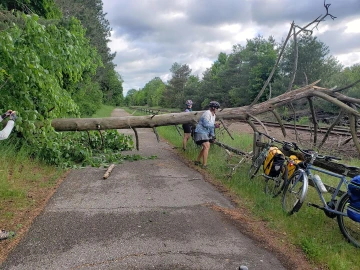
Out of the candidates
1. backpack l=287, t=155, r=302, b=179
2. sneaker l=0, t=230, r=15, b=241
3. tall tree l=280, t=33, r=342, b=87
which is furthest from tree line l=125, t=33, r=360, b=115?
sneaker l=0, t=230, r=15, b=241

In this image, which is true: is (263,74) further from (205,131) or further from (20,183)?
(20,183)

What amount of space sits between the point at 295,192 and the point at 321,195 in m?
0.45

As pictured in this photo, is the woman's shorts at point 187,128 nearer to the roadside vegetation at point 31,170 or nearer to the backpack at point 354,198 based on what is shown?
the roadside vegetation at point 31,170

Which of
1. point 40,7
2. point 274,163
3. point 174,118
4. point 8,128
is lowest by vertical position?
point 274,163

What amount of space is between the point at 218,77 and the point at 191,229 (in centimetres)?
5318

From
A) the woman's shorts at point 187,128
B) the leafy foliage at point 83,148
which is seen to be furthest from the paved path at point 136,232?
the woman's shorts at point 187,128

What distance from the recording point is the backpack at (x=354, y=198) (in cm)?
364

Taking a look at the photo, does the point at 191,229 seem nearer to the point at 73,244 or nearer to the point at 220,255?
the point at 220,255

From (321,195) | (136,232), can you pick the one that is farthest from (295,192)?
(136,232)

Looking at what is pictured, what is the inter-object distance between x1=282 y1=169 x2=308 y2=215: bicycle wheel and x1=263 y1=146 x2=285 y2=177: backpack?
602 mm

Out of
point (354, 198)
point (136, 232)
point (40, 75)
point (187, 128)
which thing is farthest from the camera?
point (187, 128)

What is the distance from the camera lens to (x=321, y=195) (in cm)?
446

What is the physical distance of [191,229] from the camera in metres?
4.31

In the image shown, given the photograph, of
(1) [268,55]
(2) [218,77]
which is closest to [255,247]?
(1) [268,55]
